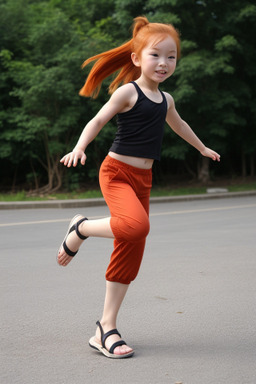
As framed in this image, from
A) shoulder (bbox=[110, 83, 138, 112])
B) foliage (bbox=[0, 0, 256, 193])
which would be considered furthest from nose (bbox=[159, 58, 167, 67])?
foliage (bbox=[0, 0, 256, 193])

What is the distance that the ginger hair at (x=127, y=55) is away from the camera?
3.73 meters

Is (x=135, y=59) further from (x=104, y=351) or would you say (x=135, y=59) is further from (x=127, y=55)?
(x=104, y=351)

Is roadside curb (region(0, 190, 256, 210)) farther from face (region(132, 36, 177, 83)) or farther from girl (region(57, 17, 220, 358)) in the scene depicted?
face (region(132, 36, 177, 83))

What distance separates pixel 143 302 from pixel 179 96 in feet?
48.5

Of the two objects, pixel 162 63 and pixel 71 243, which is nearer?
pixel 162 63

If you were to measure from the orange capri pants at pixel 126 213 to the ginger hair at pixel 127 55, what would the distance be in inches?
21.1

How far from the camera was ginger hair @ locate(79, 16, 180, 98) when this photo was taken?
3727 millimetres

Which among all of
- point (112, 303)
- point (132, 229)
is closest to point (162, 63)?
point (132, 229)

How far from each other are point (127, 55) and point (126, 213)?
1.06 meters

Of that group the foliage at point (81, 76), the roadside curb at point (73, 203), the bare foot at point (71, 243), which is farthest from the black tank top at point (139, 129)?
the foliage at point (81, 76)

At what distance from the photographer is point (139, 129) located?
3.71 meters

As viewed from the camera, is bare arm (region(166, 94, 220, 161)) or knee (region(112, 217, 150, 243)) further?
bare arm (region(166, 94, 220, 161))

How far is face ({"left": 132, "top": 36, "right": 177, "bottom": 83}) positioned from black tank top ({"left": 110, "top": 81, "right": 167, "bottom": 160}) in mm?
120

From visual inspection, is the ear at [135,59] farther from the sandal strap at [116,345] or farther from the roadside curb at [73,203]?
the roadside curb at [73,203]
